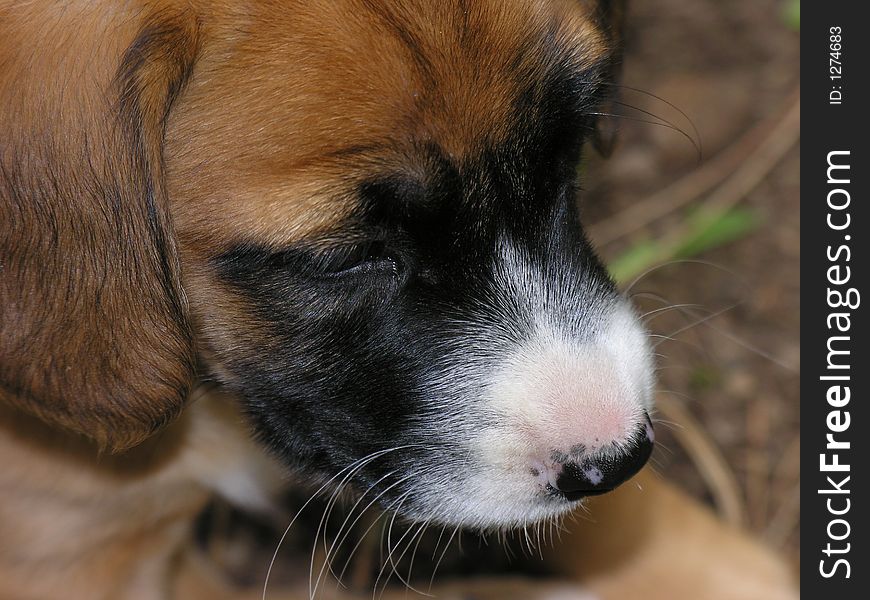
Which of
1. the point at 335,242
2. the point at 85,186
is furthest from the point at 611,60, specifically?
the point at 85,186

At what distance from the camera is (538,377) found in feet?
7.16

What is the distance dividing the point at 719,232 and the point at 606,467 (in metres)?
2.04

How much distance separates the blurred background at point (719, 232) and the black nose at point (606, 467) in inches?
47.4

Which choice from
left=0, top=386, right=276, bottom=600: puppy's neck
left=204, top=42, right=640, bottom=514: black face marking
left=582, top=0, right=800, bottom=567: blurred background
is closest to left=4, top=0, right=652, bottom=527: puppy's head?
left=204, top=42, right=640, bottom=514: black face marking

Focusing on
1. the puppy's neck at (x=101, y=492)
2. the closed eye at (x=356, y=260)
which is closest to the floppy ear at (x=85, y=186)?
the closed eye at (x=356, y=260)

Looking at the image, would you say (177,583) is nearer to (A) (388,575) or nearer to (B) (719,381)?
(A) (388,575)

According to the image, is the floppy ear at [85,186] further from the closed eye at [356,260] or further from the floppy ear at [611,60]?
the floppy ear at [611,60]

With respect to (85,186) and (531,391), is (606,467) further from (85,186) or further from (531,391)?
(85,186)

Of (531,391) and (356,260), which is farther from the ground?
(356,260)

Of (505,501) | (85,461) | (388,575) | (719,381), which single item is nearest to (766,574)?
(719,381)

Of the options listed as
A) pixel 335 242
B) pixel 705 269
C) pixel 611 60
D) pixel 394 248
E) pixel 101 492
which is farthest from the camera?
pixel 705 269

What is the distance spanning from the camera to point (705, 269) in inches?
159
